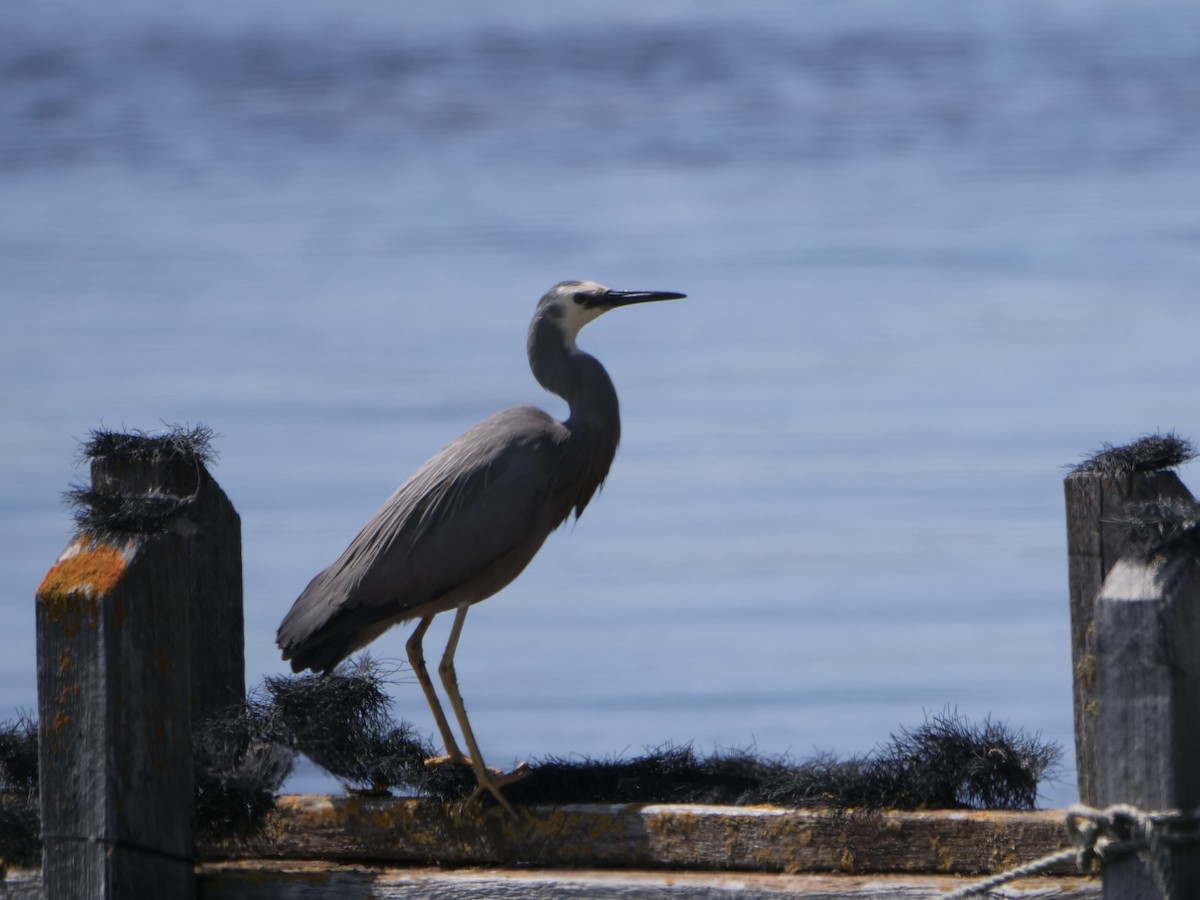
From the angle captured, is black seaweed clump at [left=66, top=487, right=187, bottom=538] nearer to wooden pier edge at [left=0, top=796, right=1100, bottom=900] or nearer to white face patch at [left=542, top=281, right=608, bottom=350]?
wooden pier edge at [left=0, top=796, right=1100, bottom=900]

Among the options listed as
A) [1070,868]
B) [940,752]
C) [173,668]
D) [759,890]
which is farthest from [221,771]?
[1070,868]

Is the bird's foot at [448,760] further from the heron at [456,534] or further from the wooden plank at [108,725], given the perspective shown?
the wooden plank at [108,725]

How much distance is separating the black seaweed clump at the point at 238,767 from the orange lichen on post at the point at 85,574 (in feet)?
1.65

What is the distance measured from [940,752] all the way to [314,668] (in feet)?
5.39

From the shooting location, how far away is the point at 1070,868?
2.79 m

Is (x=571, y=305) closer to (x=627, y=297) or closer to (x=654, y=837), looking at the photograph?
(x=627, y=297)

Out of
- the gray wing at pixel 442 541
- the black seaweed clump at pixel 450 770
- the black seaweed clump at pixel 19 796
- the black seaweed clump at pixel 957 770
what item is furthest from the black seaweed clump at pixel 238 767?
the black seaweed clump at pixel 957 770

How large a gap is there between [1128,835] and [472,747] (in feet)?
5.37

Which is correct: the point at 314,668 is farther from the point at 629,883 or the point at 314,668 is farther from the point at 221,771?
the point at 629,883

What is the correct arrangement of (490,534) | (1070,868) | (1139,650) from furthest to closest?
1. (490,534)
2. (1070,868)
3. (1139,650)

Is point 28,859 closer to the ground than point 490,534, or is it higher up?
closer to the ground

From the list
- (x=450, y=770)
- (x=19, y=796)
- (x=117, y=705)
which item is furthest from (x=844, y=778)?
(x=19, y=796)

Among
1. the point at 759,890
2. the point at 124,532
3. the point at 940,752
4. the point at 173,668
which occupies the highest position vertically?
the point at 124,532

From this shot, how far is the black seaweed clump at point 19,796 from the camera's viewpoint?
3354 millimetres
